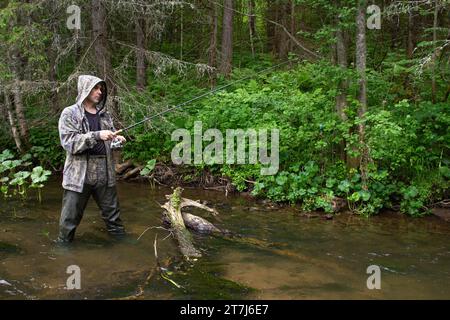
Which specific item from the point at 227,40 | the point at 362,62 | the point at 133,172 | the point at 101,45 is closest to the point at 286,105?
the point at 362,62

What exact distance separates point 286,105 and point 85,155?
5142 millimetres

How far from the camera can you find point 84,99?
253 inches

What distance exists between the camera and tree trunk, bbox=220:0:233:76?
1501 cm

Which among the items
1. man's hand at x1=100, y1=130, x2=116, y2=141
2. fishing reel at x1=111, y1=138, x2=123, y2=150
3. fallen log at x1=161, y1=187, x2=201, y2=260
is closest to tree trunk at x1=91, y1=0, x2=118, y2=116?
fishing reel at x1=111, y1=138, x2=123, y2=150

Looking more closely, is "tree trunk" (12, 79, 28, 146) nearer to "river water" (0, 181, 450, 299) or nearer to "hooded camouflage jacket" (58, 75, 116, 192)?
"river water" (0, 181, 450, 299)

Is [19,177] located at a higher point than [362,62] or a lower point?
lower

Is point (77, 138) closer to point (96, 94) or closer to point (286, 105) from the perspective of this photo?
point (96, 94)

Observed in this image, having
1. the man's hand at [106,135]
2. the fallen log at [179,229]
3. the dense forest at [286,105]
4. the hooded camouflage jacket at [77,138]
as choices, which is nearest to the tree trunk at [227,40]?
the dense forest at [286,105]

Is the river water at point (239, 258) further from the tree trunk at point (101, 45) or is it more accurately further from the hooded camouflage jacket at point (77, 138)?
the tree trunk at point (101, 45)

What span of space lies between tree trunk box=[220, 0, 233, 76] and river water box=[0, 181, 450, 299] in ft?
23.9

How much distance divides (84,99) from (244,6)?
1611cm

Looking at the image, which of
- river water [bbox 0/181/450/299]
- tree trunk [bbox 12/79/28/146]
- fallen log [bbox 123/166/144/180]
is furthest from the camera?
tree trunk [bbox 12/79/28/146]

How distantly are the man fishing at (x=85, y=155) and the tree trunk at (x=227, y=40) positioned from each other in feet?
28.4

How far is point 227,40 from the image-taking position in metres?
15.4
